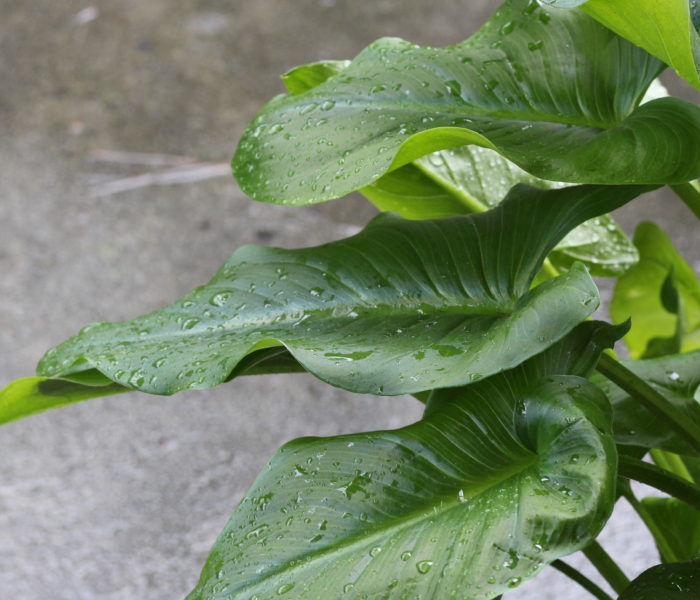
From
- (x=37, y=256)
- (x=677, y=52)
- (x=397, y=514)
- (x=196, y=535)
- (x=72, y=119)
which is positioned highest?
(x=677, y=52)

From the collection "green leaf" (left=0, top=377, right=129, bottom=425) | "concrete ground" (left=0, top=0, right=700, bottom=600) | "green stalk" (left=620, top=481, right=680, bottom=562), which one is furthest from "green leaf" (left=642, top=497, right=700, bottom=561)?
"concrete ground" (left=0, top=0, right=700, bottom=600)

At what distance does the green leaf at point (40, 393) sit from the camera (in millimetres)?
527

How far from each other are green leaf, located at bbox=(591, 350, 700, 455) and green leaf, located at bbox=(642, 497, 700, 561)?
9 cm

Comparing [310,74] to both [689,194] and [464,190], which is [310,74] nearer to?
[464,190]

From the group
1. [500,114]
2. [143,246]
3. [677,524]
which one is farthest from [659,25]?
[143,246]

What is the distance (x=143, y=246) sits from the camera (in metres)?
1.63

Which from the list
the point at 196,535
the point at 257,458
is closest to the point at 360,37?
the point at 257,458

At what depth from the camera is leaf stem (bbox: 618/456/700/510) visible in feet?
1.65

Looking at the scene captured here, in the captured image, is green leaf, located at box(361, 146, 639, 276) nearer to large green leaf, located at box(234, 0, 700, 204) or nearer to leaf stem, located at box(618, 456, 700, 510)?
large green leaf, located at box(234, 0, 700, 204)

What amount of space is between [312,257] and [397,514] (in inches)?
8.3

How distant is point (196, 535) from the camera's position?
122 cm

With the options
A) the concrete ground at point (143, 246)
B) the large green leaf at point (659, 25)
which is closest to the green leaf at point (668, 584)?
the large green leaf at point (659, 25)

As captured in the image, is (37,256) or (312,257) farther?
(37,256)

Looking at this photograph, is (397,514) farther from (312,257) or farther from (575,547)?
(312,257)
